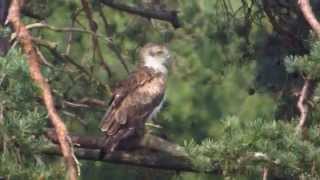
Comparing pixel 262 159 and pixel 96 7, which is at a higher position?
pixel 96 7

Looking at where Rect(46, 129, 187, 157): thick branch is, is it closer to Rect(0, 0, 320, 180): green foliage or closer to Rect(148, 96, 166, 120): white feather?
Rect(0, 0, 320, 180): green foliage

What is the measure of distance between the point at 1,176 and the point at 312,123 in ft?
4.02

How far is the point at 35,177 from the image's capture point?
379 centimetres

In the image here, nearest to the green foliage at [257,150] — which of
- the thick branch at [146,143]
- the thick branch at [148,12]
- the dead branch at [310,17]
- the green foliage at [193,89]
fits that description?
the green foliage at [193,89]

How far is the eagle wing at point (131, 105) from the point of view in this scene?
5754 millimetres

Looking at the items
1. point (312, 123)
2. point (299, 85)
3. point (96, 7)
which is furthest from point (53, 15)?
point (312, 123)

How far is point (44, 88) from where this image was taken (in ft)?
11.6

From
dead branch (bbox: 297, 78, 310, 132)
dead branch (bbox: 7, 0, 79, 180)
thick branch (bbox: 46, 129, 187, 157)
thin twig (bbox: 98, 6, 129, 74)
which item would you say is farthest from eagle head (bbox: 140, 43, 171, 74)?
dead branch (bbox: 7, 0, 79, 180)

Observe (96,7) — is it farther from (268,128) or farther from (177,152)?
(268,128)

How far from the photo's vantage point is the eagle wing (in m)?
5.75

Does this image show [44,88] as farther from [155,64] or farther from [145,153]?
[155,64]

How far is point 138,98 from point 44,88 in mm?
2770

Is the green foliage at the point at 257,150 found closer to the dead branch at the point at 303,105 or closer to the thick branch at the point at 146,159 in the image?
the dead branch at the point at 303,105

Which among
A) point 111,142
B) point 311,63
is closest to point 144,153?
point 111,142
